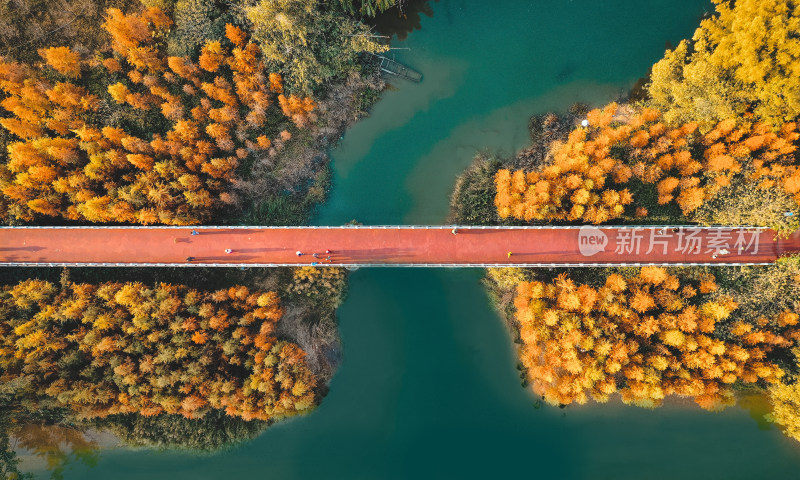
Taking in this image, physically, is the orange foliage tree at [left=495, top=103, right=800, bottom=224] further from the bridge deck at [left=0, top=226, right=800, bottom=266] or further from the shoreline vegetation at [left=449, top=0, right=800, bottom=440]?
the bridge deck at [left=0, top=226, right=800, bottom=266]

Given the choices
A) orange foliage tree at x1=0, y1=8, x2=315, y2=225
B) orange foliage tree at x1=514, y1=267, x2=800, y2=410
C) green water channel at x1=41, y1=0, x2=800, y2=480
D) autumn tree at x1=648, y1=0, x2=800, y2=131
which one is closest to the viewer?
autumn tree at x1=648, y1=0, x2=800, y2=131

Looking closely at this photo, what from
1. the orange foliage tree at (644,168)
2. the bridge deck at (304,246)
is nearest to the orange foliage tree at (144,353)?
the bridge deck at (304,246)

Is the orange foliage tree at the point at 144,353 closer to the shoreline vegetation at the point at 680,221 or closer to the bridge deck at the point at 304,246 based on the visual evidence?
the bridge deck at the point at 304,246

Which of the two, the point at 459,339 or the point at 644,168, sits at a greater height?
the point at 644,168

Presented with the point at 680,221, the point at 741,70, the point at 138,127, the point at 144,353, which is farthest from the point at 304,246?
the point at 741,70

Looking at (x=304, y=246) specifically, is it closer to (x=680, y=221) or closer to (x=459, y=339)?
(x=459, y=339)

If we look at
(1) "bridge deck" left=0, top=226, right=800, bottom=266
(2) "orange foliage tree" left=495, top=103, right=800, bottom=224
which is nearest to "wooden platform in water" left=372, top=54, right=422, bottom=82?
(2) "orange foliage tree" left=495, top=103, right=800, bottom=224
